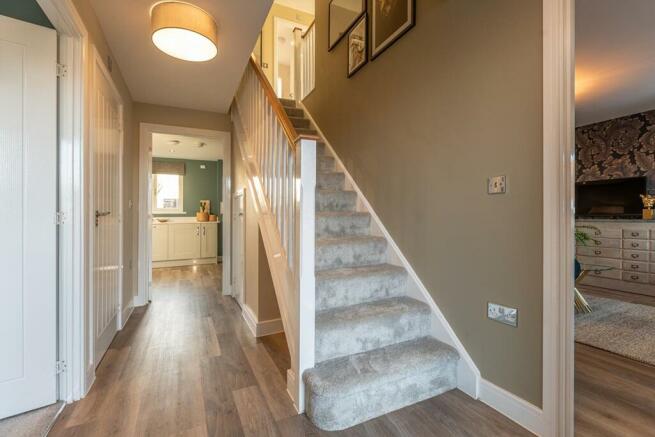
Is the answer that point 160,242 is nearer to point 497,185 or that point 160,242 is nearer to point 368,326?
point 368,326

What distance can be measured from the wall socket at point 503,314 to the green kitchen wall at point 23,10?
291 cm

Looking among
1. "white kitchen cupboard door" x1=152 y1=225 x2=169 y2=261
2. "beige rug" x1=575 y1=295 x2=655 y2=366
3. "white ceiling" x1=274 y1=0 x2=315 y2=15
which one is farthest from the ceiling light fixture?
"white kitchen cupboard door" x1=152 y1=225 x2=169 y2=261

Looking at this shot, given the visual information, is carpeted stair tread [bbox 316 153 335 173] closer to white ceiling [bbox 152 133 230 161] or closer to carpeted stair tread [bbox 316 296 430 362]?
carpeted stair tread [bbox 316 296 430 362]

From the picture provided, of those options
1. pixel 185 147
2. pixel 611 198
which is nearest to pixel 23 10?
pixel 185 147

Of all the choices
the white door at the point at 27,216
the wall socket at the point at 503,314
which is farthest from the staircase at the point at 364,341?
the white door at the point at 27,216

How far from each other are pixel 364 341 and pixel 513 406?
0.79 m

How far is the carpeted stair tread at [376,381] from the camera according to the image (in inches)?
56.2

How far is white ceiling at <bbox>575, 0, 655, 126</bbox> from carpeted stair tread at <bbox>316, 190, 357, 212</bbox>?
87.6 inches

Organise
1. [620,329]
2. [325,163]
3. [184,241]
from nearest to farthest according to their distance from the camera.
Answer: [620,329] → [325,163] → [184,241]

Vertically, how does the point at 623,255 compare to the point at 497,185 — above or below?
below

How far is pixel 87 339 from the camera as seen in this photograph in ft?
5.76

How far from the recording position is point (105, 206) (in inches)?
88.5

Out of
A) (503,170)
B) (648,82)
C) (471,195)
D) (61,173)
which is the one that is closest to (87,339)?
(61,173)

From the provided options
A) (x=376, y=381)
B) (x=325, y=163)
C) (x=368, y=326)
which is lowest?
(x=376, y=381)
